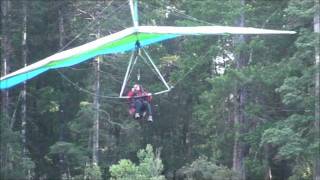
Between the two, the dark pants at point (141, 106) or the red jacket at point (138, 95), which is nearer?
the red jacket at point (138, 95)

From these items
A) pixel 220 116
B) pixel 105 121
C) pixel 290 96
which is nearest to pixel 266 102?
pixel 220 116

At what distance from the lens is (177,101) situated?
27.5 meters

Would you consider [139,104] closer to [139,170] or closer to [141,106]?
[141,106]

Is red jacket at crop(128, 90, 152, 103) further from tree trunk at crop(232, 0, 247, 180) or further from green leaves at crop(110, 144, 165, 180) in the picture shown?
tree trunk at crop(232, 0, 247, 180)

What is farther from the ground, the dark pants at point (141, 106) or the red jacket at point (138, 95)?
the red jacket at point (138, 95)

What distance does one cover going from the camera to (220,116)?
21.5m

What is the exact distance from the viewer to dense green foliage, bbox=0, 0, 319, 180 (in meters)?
17.7

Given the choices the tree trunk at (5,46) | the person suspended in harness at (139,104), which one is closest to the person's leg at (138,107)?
the person suspended in harness at (139,104)

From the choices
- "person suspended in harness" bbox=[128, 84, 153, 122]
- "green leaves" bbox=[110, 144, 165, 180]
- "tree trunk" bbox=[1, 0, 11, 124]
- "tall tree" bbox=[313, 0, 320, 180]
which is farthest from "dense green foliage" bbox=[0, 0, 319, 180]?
"person suspended in harness" bbox=[128, 84, 153, 122]

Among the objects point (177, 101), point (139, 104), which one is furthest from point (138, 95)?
point (177, 101)

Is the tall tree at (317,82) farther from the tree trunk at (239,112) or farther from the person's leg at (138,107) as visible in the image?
the person's leg at (138,107)

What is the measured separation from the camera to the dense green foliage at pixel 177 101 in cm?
1769

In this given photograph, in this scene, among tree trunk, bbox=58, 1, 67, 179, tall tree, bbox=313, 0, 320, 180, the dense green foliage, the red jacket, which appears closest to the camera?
the red jacket

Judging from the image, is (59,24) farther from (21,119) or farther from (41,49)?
(21,119)
